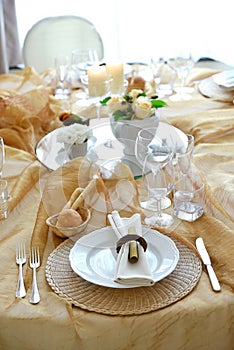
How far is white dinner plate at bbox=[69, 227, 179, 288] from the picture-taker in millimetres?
1123

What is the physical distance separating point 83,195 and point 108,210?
7cm

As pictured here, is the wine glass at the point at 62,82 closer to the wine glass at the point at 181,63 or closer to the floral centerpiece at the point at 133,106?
the wine glass at the point at 181,63

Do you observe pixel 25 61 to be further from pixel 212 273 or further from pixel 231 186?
pixel 212 273

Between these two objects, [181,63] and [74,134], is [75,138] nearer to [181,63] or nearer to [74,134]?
[74,134]

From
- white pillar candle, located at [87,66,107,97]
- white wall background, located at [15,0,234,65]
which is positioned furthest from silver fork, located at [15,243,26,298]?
white wall background, located at [15,0,234,65]

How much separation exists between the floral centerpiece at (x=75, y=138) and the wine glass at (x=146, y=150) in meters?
0.16

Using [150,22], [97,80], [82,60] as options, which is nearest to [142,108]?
[97,80]

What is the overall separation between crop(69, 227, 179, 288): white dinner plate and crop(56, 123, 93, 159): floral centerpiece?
42 centimetres

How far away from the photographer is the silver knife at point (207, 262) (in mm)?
1101

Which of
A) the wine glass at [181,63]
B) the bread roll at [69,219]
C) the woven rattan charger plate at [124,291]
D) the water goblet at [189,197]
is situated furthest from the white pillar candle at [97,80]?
the woven rattan charger plate at [124,291]

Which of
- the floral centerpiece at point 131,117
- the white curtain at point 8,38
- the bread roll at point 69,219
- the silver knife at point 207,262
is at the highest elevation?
the floral centerpiece at point 131,117

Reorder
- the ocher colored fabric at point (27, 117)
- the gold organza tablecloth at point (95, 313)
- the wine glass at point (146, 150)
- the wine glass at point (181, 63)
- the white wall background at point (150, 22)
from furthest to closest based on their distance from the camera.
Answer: the white wall background at point (150, 22) → the wine glass at point (181, 63) → the ocher colored fabric at point (27, 117) → the wine glass at point (146, 150) → the gold organza tablecloth at point (95, 313)

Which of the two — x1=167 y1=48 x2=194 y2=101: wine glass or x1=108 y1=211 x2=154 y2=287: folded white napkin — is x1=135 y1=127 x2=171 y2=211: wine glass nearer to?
x1=108 y1=211 x2=154 y2=287: folded white napkin

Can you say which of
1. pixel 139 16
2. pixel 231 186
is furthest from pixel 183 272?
pixel 139 16
